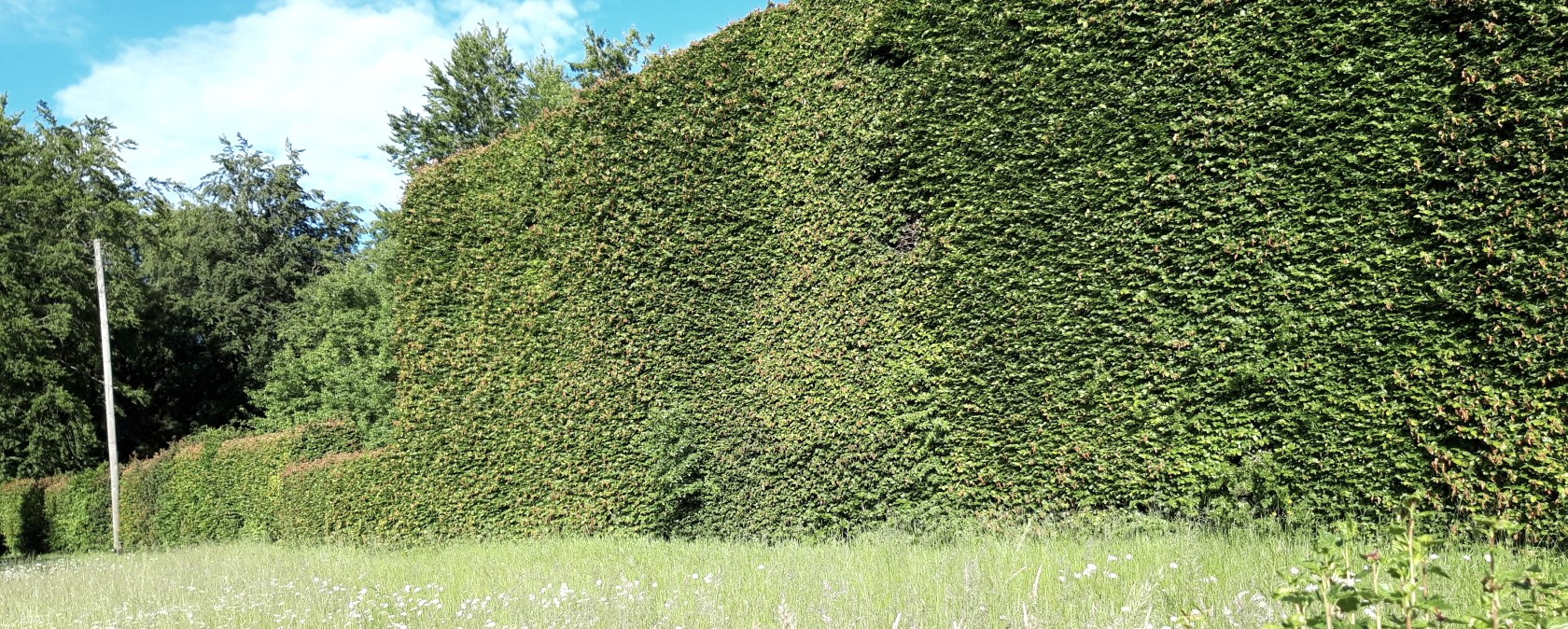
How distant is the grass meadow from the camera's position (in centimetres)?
348

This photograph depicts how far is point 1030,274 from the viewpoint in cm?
557

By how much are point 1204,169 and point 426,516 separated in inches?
329

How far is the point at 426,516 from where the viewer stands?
9297mm

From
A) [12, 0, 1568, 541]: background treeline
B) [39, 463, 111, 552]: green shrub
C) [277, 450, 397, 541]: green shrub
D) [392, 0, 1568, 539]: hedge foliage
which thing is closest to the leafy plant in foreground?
[12, 0, 1568, 541]: background treeline

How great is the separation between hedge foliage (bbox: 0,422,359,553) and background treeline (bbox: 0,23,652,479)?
4.56 ft

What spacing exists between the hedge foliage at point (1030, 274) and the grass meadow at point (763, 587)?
51cm

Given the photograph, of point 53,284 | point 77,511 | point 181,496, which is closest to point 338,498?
point 181,496

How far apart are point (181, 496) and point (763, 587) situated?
14.9m

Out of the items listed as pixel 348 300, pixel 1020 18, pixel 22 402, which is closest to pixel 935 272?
pixel 1020 18

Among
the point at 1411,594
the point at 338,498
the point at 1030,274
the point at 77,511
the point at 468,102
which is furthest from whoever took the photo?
the point at 468,102

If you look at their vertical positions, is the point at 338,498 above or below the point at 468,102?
below

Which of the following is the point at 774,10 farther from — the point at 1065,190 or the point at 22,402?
the point at 22,402

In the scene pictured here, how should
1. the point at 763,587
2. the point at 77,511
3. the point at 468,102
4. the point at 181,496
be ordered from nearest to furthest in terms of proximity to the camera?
the point at 763,587
the point at 181,496
the point at 77,511
the point at 468,102

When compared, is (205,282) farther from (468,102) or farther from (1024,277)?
(1024,277)
